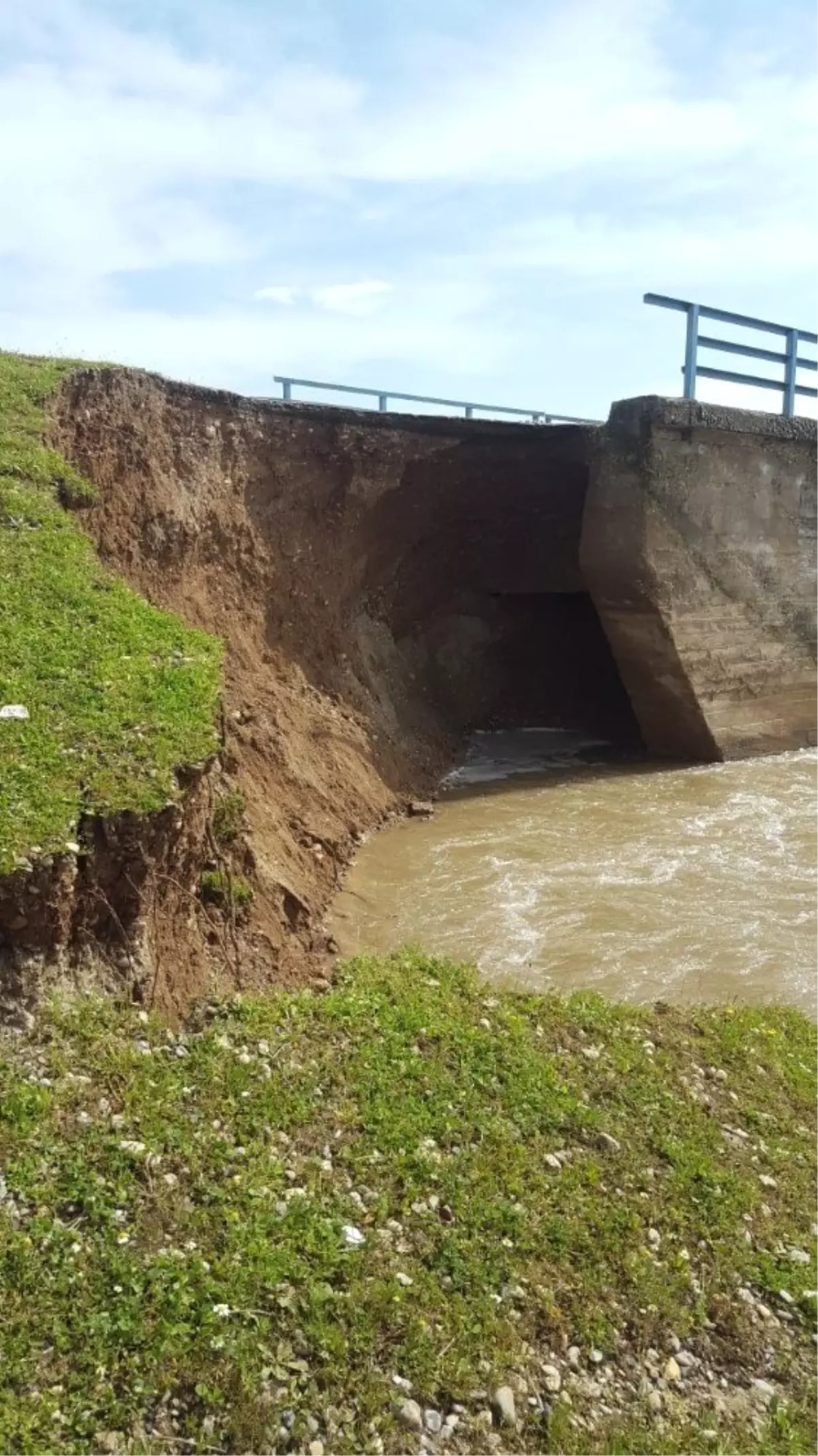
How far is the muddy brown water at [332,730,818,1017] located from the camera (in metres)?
7.12

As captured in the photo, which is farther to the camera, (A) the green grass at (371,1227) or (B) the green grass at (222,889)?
(B) the green grass at (222,889)

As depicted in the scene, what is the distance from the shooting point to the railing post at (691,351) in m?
12.2

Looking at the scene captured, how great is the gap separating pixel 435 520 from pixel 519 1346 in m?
11.9

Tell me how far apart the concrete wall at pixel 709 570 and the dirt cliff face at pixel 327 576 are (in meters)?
1.59

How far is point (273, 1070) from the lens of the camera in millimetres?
4492

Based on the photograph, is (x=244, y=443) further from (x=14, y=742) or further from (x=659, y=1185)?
(x=659, y=1185)

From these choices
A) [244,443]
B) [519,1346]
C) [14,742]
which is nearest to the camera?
[519,1346]

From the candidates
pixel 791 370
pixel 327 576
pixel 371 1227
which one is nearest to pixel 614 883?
pixel 371 1227

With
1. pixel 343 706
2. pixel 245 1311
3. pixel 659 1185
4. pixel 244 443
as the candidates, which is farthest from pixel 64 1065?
pixel 244 443

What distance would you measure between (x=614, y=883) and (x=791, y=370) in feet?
A: 26.4

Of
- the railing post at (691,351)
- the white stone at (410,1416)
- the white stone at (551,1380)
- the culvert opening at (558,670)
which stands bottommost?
the white stone at (551,1380)

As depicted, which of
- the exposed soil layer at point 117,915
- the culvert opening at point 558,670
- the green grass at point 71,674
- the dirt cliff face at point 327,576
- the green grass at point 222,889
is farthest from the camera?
the culvert opening at point 558,670

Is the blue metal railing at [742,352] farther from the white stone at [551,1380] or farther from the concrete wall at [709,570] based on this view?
the white stone at [551,1380]

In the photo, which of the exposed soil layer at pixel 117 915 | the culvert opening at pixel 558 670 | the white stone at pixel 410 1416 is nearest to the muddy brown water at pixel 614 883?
the exposed soil layer at pixel 117 915
